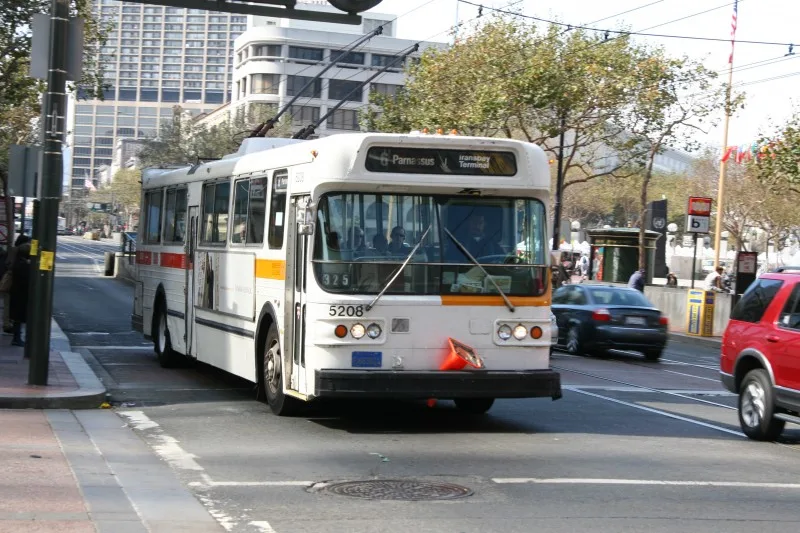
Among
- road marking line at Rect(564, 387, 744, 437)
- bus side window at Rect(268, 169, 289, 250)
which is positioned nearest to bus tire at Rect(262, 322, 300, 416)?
bus side window at Rect(268, 169, 289, 250)

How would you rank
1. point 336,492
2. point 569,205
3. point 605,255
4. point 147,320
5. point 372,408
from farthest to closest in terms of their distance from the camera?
point 569,205 → point 605,255 → point 147,320 → point 372,408 → point 336,492

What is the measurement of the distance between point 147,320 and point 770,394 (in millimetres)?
10754

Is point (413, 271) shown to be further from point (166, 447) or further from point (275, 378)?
point (166, 447)

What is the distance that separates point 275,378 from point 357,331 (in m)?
1.78

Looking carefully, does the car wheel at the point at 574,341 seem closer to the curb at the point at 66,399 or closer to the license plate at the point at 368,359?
the curb at the point at 66,399

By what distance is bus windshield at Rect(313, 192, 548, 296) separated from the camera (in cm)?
1179

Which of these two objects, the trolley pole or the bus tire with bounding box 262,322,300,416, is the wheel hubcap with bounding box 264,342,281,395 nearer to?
the bus tire with bounding box 262,322,300,416

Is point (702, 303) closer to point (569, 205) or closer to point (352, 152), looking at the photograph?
point (352, 152)

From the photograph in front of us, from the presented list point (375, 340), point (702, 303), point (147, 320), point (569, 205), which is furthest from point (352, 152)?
point (569, 205)

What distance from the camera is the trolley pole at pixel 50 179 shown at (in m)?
14.0

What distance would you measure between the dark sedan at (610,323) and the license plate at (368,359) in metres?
12.6

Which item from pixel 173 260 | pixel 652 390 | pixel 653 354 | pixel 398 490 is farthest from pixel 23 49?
pixel 398 490

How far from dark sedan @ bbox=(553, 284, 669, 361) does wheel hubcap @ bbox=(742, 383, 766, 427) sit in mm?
10811

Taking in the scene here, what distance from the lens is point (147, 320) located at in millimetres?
19688
